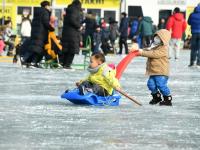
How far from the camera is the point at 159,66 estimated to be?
1219cm

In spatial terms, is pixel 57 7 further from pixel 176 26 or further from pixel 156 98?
pixel 156 98

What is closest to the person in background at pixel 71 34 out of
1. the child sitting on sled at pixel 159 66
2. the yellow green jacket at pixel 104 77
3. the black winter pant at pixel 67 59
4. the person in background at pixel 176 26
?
the black winter pant at pixel 67 59

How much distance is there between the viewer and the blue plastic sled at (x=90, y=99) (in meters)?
11.6

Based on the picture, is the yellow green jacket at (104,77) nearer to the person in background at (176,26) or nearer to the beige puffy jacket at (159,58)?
the beige puffy jacket at (159,58)

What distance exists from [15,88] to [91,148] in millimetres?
7162

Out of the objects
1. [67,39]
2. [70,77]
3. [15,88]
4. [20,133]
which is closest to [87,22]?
[67,39]

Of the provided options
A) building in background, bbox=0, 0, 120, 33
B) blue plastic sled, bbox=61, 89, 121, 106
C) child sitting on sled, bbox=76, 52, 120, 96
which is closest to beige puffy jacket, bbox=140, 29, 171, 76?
child sitting on sled, bbox=76, 52, 120, 96

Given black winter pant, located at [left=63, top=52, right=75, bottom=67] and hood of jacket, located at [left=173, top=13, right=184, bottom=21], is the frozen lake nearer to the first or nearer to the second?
black winter pant, located at [left=63, top=52, right=75, bottom=67]

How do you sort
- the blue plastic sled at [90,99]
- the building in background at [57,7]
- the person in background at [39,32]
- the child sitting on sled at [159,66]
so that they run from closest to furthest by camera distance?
the blue plastic sled at [90,99] → the child sitting on sled at [159,66] → the person in background at [39,32] → the building in background at [57,7]

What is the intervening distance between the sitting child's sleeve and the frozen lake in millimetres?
312

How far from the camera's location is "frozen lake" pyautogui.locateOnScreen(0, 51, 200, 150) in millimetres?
7801

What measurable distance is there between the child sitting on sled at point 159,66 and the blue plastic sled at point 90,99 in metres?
0.65

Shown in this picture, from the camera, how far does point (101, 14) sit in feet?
156

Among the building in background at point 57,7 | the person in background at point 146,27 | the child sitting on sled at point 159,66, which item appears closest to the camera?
the child sitting on sled at point 159,66
